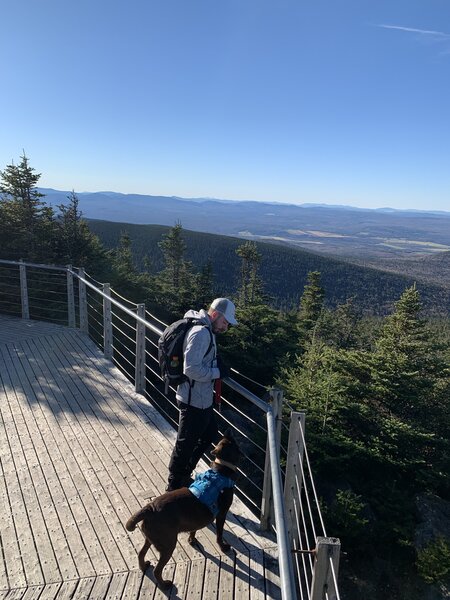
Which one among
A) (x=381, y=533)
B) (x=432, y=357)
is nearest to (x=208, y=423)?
(x=381, y=533)

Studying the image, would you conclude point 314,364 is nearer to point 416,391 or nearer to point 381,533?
point 416,391

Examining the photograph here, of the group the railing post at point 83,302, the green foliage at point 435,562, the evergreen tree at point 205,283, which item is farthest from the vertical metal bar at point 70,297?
the evergreen tree at point 205,283

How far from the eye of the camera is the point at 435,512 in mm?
11758

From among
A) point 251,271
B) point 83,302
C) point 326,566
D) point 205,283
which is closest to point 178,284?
point 205,283

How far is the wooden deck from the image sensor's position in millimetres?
2756

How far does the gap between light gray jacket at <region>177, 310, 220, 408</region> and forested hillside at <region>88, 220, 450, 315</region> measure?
4851 inches

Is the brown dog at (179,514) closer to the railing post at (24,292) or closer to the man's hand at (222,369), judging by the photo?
the man's hand at (222,369)

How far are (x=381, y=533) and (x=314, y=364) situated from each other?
5.42 m

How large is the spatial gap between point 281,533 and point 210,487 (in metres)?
0.99

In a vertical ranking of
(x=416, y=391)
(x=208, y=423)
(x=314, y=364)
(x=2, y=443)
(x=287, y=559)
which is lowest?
(x=416, y=391)

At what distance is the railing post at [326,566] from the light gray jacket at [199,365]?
61.3 inches

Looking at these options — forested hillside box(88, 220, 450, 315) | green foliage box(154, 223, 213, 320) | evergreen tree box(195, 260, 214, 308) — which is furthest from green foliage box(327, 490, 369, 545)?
forested hillside box(88, 220, 450, 315)

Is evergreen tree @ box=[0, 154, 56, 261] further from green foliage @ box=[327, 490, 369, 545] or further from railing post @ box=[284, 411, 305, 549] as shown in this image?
railing post @ box=[284, 411, 305, 549]

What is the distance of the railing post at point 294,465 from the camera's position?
2.76 meters
